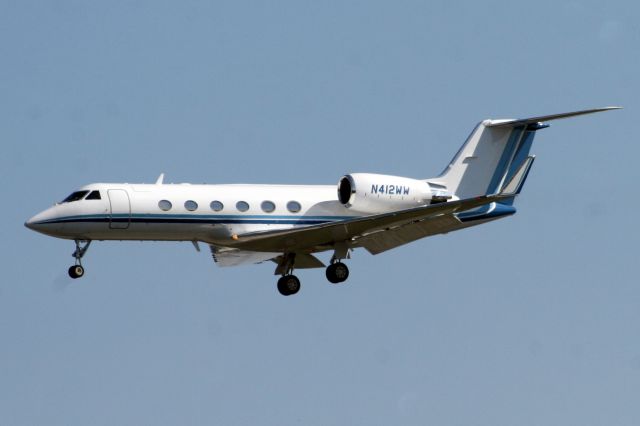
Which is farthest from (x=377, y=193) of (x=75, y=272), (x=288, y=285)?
(x=75, y=272)

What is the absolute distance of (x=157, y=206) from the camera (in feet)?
94.1

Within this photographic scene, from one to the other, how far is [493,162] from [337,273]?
5.25m

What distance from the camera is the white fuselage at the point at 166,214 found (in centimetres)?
2859

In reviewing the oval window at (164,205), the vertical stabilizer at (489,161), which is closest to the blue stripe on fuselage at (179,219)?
the oval window at (164,205)

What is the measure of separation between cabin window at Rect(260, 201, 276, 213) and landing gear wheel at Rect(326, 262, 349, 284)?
6.34ft

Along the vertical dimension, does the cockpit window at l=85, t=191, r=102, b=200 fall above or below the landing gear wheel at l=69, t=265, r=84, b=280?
above

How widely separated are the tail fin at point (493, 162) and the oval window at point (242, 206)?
17.0 feet

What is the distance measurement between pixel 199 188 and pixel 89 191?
8.02 ft

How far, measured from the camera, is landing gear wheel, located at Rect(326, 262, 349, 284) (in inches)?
1182

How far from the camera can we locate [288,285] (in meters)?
30.4

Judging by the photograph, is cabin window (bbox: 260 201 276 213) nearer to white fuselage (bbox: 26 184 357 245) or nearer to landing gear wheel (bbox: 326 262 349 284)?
white fuselage (bbox: 26 184 357 245)

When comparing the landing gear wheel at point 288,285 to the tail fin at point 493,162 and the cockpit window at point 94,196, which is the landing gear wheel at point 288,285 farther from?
the cockpit window at point 94,196

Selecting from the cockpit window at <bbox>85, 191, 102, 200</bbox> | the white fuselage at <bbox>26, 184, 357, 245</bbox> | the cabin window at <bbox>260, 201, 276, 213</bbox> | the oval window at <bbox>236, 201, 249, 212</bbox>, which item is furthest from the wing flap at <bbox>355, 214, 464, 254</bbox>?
the cockpit window at <bbox>85, 191, 102, 200</bbox>

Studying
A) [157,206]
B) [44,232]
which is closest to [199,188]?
[157,206]
